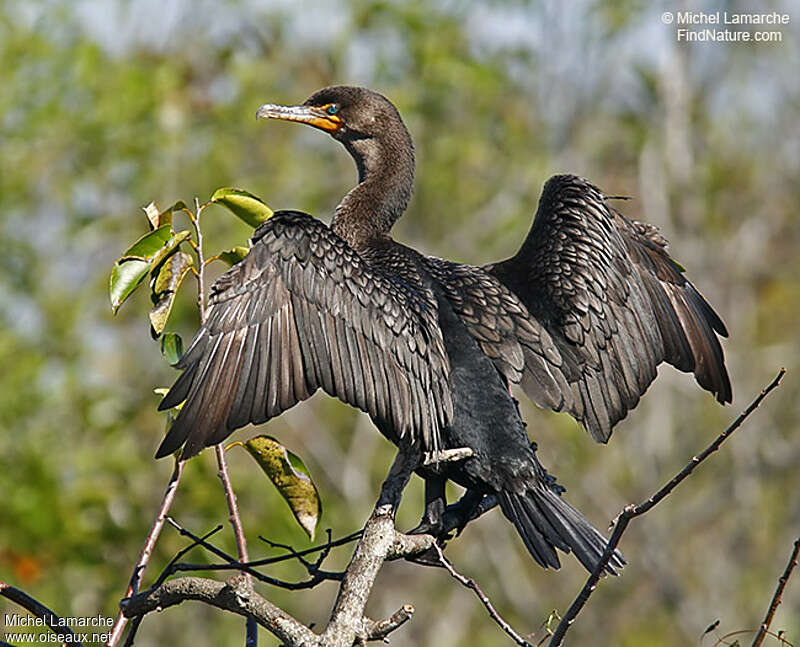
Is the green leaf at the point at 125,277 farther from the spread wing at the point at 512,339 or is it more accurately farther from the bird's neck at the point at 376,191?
the bird's neck at the point at 376,191

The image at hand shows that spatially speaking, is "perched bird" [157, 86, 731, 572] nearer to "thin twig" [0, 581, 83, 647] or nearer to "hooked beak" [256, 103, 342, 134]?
"hooked beak" [256, 103, 342, 134]

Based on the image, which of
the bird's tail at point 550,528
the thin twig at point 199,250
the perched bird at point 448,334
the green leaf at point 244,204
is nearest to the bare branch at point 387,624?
the perched bird at point 448,334

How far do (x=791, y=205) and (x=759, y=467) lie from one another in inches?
131

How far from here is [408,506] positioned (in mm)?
10992

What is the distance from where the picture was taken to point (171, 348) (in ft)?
9.75

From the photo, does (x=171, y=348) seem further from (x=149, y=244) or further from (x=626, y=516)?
(x=626, y=516)

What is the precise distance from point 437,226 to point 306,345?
31.7ft

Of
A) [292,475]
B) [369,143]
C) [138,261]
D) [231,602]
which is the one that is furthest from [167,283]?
[369,143]

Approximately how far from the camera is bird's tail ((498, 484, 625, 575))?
10.7ft

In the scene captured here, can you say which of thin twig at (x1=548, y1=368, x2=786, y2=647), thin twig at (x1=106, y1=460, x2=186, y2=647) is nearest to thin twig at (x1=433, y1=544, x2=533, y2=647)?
thin twig at (x1=548, y1=368, x2=786, y2=647)

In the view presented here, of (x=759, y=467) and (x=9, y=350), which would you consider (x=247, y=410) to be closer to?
(x=9, y=350)

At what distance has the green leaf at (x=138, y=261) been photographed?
2.78m

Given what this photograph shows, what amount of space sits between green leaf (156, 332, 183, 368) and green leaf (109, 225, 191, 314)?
7.6 inches

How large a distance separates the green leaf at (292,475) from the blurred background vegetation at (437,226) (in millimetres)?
3370
